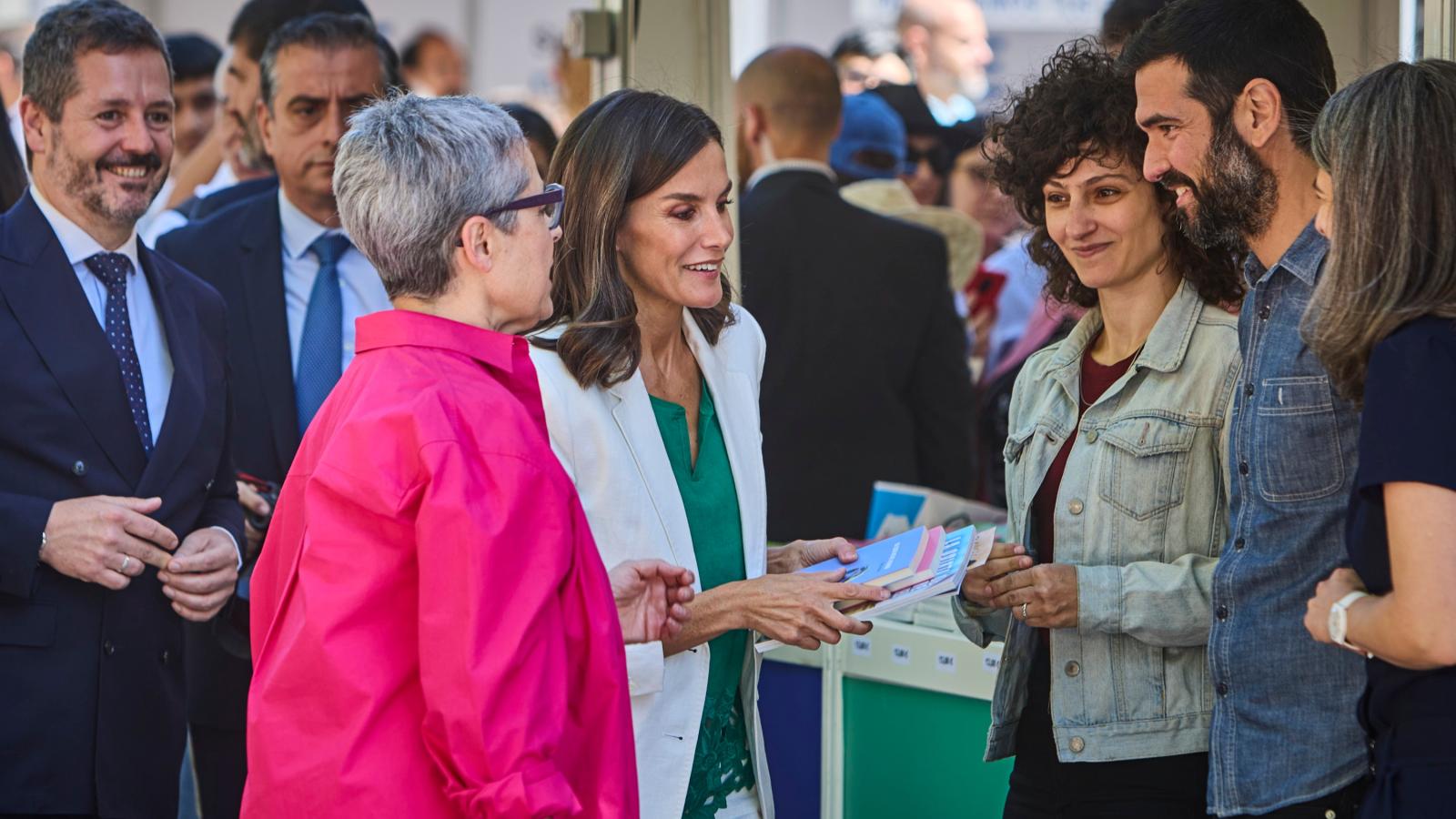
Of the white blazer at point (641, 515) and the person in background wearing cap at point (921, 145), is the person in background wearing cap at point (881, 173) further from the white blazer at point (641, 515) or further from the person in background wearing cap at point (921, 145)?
the white blazer at point (641, 515)

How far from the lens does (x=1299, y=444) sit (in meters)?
2.21

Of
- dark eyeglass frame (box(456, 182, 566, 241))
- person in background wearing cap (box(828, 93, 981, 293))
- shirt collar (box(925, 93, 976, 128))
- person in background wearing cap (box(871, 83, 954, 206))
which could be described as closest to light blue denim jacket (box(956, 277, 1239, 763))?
dark eyeglass frame (box(456, 182, 566, 241))

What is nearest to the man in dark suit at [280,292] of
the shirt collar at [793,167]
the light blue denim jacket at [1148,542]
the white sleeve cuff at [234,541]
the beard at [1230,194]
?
the white sleeve cuff at [234,541]

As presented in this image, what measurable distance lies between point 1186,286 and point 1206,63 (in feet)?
1.29

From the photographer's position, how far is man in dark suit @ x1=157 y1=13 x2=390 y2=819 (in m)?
3.67

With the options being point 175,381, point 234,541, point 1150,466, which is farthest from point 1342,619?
point 175,381

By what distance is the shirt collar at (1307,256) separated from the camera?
2283 mm

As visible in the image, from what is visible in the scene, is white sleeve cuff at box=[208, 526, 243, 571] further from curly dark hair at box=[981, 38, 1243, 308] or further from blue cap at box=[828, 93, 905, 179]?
blue cap at box=[828, 93, 905, 179]

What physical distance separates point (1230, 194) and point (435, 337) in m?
1.28

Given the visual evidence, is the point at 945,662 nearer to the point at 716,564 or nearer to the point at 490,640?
the point at 716,564

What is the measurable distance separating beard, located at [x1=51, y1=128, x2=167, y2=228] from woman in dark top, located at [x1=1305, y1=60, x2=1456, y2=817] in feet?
7.53

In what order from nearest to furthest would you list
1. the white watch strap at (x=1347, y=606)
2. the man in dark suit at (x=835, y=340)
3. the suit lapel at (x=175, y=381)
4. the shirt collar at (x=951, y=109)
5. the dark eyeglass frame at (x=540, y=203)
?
1. the white watch strap at (x=1347, y=606)
2. the dark eyeglass frame at (x=540, y=203)
3. the suit lapel at (x=175, y=381)
4. the man in dark suit at (x=835, y=340)
5. the shirt collar at (x=951, y=109)

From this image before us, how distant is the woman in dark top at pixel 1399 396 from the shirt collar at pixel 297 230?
8.60 feet

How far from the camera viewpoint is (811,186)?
4.91m
